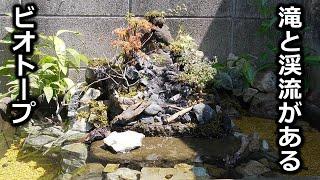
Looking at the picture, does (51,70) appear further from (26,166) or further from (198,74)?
(198,74)

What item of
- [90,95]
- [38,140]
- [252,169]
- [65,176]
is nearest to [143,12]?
[90,95]

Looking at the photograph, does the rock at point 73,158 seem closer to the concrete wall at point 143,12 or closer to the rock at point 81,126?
the rock at point 81,126

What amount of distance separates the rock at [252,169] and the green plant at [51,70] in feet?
6.86

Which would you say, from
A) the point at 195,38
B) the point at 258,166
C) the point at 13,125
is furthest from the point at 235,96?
the point at 13,125

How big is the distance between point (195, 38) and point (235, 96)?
2.89ft

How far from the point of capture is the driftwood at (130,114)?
4.14 metres

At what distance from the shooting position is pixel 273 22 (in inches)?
206

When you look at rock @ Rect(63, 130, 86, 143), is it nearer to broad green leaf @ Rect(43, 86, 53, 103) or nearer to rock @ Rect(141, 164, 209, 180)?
broad green leaf @ Rect(43, 86, 53, 103)

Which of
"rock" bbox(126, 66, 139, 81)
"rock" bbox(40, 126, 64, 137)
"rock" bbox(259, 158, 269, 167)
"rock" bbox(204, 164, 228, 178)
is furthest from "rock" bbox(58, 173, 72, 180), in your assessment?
"rock" bbox(259, 158, 269, 167)

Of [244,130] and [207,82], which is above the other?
[207,82]

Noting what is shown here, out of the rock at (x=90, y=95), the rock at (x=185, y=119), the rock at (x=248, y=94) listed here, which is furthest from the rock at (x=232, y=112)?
the rock at (x=90, y=95)

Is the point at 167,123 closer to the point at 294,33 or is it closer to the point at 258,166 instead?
the point at 258,166

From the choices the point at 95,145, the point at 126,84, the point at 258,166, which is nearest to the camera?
the point at 258,166

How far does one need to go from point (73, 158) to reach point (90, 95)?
1130 millimetres
